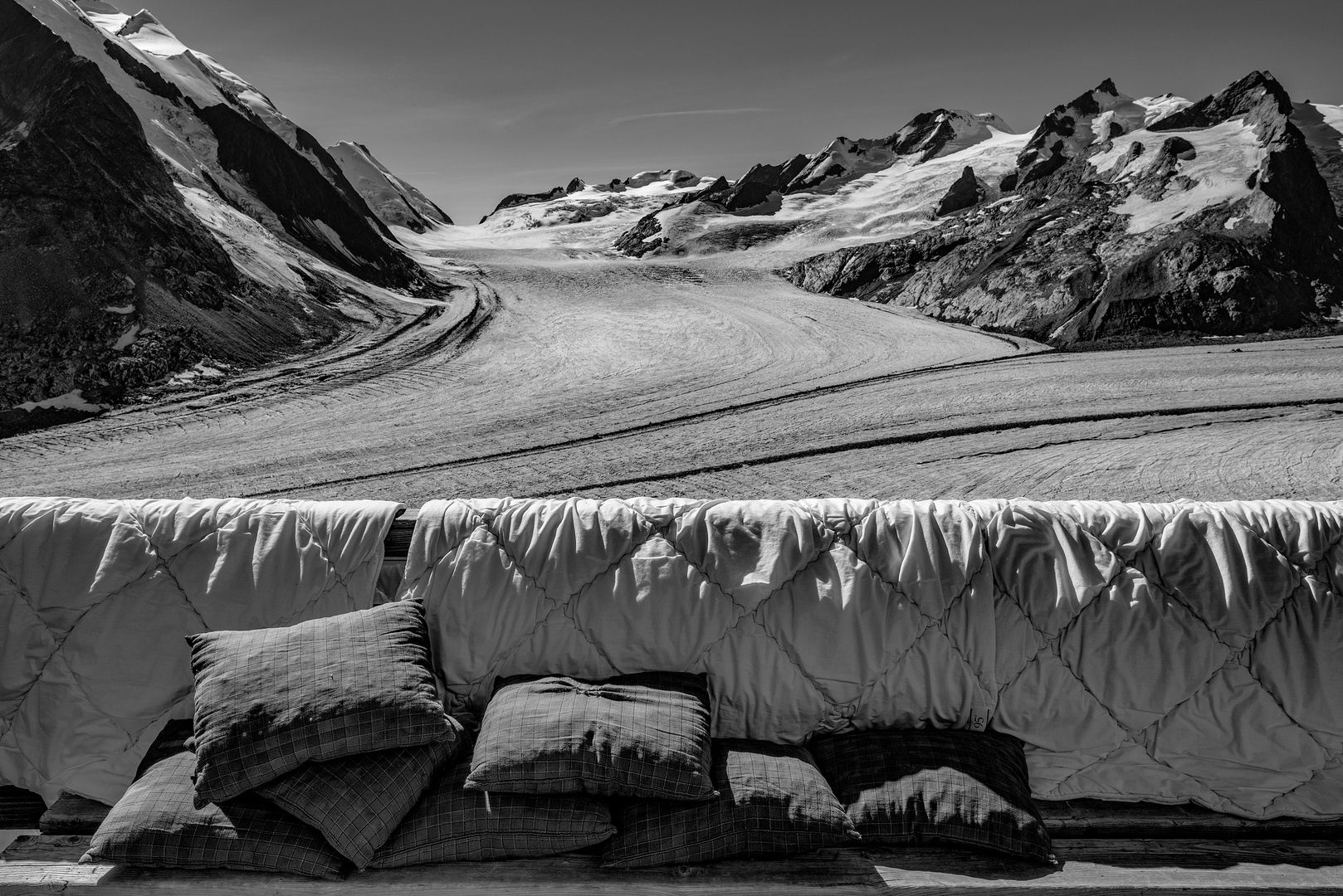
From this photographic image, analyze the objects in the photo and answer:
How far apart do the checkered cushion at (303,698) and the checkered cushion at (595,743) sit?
4.5 inches

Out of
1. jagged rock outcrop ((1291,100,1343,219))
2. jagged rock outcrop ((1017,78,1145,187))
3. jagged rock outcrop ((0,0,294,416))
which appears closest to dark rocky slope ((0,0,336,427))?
jagged rock outcrop ((0,0,294,416))

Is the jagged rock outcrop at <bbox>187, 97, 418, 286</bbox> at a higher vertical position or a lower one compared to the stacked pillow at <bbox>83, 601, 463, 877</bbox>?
higher

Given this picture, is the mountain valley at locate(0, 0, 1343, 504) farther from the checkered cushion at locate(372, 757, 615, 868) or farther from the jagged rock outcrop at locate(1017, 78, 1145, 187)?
the checkered cushion at locate(372, 757, 615, 868)

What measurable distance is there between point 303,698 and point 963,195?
5611 millimetres

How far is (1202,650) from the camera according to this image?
1364mm

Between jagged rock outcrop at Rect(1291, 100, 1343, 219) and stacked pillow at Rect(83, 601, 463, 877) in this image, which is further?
jagged rock outcrop at Rect(1291, 100, 1343, 219)

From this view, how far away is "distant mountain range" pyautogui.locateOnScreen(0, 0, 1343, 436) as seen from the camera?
107 inches

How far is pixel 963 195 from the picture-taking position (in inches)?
218

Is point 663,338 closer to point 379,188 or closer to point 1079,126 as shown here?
point 1079,126

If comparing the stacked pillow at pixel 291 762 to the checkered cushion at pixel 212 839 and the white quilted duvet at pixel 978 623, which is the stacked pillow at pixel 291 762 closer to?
the checkered cushion at pixel 212 839

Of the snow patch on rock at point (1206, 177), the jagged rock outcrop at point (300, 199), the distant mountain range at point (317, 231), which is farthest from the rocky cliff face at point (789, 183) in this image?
the snow patch on rock at point (1206, 177)

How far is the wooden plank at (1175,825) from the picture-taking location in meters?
1.33

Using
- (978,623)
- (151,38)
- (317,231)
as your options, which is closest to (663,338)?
(317,231)

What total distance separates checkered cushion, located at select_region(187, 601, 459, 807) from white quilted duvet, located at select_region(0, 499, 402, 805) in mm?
129
